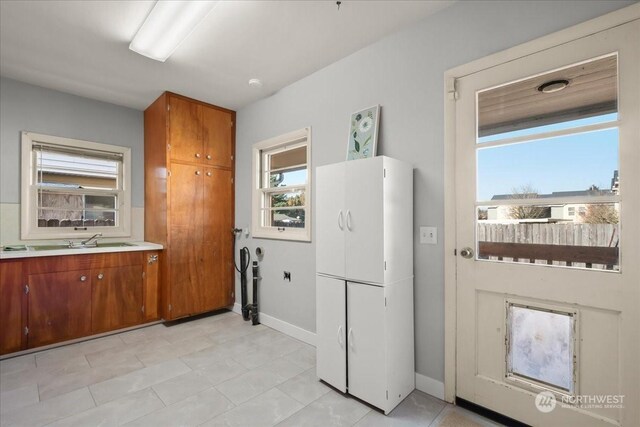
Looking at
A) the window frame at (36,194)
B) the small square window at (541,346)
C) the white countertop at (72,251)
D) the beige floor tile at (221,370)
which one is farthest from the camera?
the window frame at (36,194)

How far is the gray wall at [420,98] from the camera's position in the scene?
74.0 inches

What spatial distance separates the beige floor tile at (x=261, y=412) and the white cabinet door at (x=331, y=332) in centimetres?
33

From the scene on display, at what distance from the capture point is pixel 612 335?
1551 millimetres

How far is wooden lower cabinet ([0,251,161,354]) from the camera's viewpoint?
2789mm

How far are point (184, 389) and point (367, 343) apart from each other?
147 centimetres

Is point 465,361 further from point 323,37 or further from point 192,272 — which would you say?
point 192,272

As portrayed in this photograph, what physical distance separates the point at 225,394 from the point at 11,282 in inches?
96.1

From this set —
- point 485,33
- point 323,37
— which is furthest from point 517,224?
point 323,37

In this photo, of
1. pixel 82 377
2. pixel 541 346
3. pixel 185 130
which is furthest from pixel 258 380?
pixel 185 130

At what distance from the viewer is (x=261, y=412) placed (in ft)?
6.48

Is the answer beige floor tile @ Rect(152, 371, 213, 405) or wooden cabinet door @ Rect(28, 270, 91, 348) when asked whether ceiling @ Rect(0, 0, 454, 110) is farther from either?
beige floor tile @ Rect(152, 371, 213, 405)

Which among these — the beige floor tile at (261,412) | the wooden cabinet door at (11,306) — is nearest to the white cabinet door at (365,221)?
the beige floor tile at (261,412)

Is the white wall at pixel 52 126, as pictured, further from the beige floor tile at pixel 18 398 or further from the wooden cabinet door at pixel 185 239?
the beige floor tile at pixel 18 398

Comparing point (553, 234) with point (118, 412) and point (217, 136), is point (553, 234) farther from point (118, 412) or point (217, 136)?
point (217, 136)
